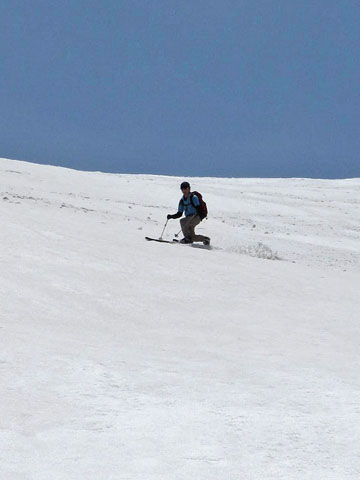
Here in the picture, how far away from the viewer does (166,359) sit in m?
5.26

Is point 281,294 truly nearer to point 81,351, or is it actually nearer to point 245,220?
point 81,351

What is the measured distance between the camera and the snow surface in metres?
3.22

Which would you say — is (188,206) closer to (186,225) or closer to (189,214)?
(189,214)

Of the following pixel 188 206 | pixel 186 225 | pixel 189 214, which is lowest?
pixel 186 225

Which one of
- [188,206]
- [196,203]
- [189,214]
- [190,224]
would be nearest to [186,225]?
[190,224]

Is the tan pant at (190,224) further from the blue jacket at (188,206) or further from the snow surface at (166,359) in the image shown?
the snow surface at (166,359)

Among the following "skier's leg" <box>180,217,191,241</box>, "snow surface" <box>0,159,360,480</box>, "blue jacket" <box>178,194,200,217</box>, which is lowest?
"snow surface" <box>0,159,360,480</box>

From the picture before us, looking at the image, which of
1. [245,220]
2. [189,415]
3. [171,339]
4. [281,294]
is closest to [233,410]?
[189,415]

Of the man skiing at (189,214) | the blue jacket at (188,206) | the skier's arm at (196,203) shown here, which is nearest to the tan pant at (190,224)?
the man skiing at (189,214)

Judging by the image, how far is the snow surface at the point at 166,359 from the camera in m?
3.22

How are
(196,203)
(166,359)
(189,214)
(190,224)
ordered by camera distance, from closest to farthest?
1. (166,359)
2. (196,203)
3. (190,224)
4. (189,214)

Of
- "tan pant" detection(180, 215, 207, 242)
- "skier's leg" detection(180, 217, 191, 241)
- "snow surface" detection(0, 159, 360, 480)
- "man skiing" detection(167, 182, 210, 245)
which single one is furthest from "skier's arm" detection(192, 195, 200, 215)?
"snow surface" detection(0, 159, 360, 480)

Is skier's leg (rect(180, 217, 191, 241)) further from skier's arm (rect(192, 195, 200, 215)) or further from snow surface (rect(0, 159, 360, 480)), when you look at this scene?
snow surface (rect(0, 159, 360, 480))

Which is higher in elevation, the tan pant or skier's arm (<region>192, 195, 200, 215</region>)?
skier's arm (<region>192, 195, 200, 215</region>)
